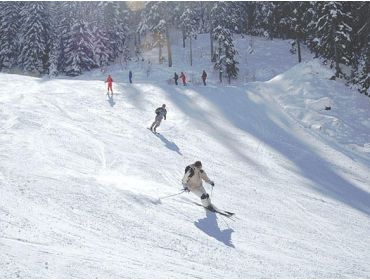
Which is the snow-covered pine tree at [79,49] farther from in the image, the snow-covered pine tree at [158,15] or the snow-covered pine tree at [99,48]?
the snow-covered pine tree at [158,15]

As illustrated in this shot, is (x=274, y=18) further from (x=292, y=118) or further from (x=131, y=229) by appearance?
(x=131, y=229)

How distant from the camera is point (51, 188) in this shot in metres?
12.1

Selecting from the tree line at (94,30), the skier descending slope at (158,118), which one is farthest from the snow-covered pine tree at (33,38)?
the skier descending slope at (158,118)

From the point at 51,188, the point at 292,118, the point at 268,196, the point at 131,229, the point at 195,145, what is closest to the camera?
the point at 131,229

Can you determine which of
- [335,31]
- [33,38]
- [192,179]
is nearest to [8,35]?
[33,38]

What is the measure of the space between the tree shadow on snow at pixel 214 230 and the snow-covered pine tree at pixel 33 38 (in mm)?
41913

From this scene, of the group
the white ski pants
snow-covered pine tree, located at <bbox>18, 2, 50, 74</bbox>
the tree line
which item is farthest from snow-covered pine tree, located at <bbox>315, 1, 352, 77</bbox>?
snow-covered pine tree, located at <bbox>18, 2, 50, 74</bbox>

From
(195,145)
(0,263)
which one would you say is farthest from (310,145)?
(0,263)

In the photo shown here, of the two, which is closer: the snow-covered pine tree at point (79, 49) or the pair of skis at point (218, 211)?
the pair of skis at point (218, 211)

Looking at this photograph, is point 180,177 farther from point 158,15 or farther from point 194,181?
point 158,15

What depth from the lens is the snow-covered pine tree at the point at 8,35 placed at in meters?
51.1

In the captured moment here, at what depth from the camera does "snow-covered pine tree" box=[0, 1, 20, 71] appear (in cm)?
5112

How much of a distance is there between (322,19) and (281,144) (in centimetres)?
1202

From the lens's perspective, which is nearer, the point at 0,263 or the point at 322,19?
the point at 0,263
